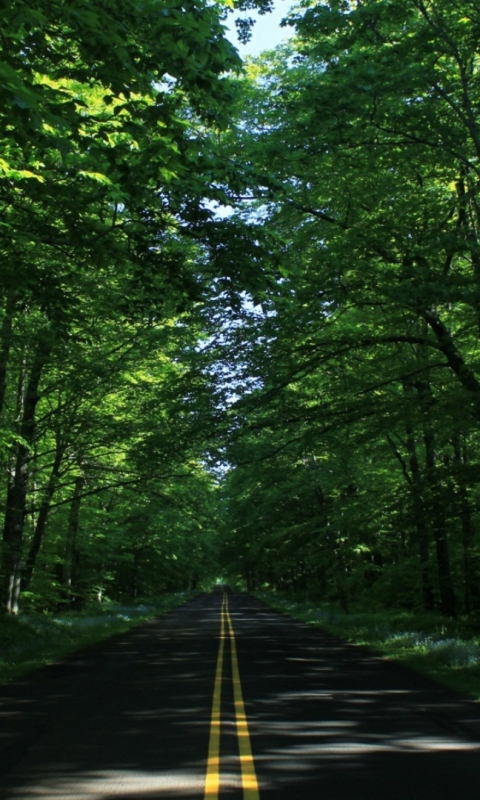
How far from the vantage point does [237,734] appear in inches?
291

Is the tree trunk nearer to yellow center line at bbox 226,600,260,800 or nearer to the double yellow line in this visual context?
the double yellow line

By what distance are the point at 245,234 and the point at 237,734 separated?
242 inches

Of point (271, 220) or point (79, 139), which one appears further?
point (271, 220)

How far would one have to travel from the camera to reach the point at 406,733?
7309 millimetres

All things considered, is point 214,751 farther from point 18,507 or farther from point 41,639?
point 18,507

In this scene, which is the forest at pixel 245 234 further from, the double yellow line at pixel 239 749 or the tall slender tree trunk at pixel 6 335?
the double yellow line at pixel 239 749

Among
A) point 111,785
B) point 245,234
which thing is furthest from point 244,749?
point 245,234

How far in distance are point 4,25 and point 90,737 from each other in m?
7.30

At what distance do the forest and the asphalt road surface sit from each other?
5313mm

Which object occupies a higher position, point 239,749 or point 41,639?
point 41,639

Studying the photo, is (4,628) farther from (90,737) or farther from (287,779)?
(287,779)

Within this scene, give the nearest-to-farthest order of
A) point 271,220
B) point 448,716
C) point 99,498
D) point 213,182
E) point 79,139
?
point 79,139
point 448,716
point 213,182
point 271,220
point 99,498

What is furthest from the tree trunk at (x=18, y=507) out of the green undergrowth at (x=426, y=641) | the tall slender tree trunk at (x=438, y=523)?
the tall slender tree trunk at (x=438, y=523)

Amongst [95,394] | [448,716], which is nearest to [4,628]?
[95,394]
